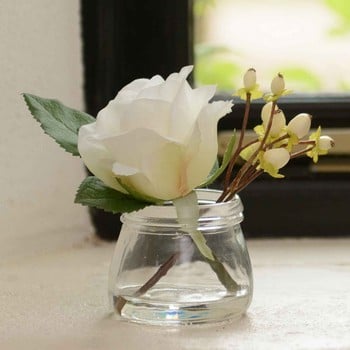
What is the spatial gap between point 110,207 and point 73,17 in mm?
350

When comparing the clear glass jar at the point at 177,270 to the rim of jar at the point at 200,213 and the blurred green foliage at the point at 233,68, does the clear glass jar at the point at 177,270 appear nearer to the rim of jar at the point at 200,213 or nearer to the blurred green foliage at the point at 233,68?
the rim of jar at the point at 200,213

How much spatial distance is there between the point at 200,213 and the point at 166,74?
33 centimetres

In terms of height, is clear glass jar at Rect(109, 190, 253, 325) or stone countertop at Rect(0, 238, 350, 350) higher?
clear glass jar at Rect(109, 190, 253, 325)

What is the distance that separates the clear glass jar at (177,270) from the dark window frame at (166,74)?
0.96 feet

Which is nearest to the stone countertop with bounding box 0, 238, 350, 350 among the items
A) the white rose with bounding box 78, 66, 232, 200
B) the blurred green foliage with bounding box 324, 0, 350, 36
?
the white rose with bounding box 78, 66, 232, 200

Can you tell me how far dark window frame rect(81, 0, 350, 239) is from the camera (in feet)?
3.12

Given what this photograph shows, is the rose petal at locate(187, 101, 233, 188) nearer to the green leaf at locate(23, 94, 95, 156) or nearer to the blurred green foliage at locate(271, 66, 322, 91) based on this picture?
the green leaf at locate(23, 94, 95, 156)

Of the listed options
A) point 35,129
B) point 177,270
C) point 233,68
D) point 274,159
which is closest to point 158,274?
point 177,270

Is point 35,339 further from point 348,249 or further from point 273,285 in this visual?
point 348,249

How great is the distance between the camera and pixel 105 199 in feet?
2.15

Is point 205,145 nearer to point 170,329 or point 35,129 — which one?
point 170,329

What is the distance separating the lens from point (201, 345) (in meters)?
0.64

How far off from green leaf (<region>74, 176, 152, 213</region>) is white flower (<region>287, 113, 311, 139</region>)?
0.39ft

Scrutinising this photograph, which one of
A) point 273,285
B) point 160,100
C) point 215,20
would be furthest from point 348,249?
point 160,100
